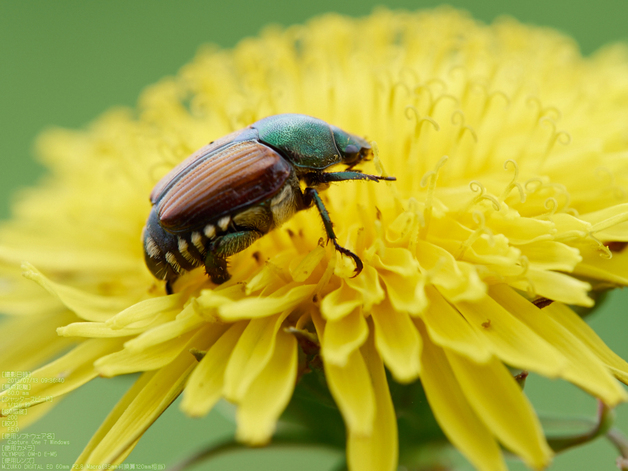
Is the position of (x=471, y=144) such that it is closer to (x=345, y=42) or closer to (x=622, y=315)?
(x=345, y=42)

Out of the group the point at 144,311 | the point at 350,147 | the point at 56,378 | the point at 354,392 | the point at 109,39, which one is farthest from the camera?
the point at 109,39

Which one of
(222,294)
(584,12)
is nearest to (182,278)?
(222,294)

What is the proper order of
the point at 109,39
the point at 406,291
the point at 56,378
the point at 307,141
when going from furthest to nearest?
the point at 109,39 < the point at 307,141 < the point at 56,378 < the point at 406,291

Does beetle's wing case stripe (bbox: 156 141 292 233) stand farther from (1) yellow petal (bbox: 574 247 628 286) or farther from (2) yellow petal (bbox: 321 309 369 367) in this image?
(1) yellow petal (bbox: 574 247 628 286)

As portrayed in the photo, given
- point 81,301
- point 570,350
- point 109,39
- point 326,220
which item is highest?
point 326,220

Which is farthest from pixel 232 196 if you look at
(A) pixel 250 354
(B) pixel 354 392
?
(B) pixel 354 392

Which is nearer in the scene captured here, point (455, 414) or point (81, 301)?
point (455, 414)

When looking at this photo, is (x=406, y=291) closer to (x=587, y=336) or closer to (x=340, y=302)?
(x=340, y=302)
